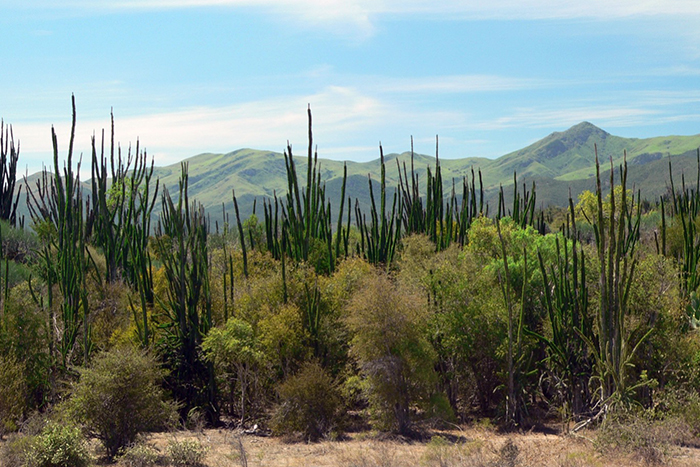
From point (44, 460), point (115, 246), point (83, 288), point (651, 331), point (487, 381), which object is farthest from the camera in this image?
point (115, 246)

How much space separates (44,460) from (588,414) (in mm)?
15044

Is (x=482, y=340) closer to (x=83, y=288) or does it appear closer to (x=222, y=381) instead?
(x=222, y=381)

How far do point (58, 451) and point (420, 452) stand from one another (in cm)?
894

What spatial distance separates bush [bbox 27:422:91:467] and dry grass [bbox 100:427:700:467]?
1134 millimetres

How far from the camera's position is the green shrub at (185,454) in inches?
641

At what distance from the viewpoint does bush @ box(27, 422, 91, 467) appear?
15406 millimetres

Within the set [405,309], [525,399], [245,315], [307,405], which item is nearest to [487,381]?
[525,399]

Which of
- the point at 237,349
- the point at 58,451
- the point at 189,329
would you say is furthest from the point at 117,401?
the point at 189,329

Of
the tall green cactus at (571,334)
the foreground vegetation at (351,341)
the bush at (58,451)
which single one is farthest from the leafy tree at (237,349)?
the tall green cactus at (571,334)

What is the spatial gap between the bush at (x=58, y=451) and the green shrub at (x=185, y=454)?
6.42 feet

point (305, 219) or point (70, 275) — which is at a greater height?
point (305, 219)

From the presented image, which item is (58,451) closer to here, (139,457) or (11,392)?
(139,457)

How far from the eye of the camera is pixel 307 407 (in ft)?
66.6

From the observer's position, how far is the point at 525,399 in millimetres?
22688
